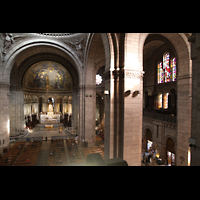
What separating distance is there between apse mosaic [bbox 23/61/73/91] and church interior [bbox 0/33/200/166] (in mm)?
189

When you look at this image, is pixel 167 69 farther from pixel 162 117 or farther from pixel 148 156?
pixel 148 156

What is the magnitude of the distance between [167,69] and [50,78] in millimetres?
22379

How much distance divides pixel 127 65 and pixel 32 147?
1441 centimetres

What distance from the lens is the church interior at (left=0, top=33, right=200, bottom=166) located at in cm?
746

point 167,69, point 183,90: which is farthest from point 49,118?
point 183,90

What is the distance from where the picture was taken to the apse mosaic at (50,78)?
28078 mm

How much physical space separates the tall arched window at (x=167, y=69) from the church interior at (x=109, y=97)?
112 millimetres

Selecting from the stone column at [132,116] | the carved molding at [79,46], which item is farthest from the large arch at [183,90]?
the carved molding at [79,46]

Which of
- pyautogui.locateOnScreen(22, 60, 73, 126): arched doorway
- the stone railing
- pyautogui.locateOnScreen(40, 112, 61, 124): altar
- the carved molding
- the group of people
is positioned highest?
the carved molding

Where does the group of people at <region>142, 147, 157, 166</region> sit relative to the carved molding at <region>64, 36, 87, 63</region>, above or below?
below

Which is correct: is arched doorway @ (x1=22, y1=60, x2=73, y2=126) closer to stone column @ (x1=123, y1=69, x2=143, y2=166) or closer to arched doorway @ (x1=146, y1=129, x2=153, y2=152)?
arched doorway @ (x1=146, y1=129, x2=153, y2=152)

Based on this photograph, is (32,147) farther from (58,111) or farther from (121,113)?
(58,111)

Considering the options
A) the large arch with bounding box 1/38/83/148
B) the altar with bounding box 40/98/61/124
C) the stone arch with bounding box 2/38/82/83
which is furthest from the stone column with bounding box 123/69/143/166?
the altar with bounding box 40/98/61/124
